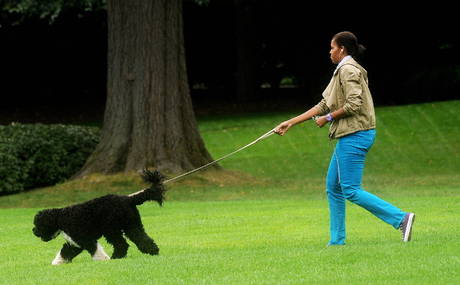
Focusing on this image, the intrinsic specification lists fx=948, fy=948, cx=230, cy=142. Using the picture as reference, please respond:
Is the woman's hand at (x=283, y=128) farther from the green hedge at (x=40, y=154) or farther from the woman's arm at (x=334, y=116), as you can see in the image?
the green hedge at (x=40, y=154)

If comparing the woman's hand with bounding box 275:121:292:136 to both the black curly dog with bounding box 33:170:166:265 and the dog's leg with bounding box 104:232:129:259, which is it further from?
the dog's leg with bounding box 104:232:129:259

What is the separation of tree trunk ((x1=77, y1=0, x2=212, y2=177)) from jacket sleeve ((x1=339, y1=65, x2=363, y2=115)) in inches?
395

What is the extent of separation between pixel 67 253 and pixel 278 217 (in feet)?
16.1

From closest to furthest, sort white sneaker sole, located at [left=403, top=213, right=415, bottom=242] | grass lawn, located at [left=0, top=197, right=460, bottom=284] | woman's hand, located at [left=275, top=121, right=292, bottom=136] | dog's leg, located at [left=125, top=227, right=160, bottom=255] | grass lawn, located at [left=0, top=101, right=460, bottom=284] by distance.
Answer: grass lawn, located at [left=0, top=197, right=460, bottom=284], grass lawn, located at [left=0, top=101, right=460, bottom=284], dog's leg, located at [left=125, top=227, right=160, bottom=255], white sneaker sole, located at [left=403, top=213, right=415, bottom=242], woman's hand, located at [left=275, top=121, right=292, bottom=136]

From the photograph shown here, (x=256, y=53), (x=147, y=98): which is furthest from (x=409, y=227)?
(x=256, y=53)

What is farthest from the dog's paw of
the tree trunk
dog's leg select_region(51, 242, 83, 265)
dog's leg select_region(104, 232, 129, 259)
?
the tree trunk

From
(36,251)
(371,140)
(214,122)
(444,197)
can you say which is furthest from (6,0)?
(371,140)

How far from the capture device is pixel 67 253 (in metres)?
8.81

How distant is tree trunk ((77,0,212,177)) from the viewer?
18.8 m

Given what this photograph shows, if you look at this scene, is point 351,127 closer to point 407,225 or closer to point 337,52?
point 337,52

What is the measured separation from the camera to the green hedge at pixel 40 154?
1880 cm

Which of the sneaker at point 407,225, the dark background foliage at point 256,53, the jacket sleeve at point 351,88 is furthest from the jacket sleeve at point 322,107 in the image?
the dark background foliage at point 256,53

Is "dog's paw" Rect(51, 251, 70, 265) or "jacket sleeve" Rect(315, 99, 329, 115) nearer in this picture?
"dog's paw" Rect(51, 251, 70, 265)

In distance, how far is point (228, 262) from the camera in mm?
8133
